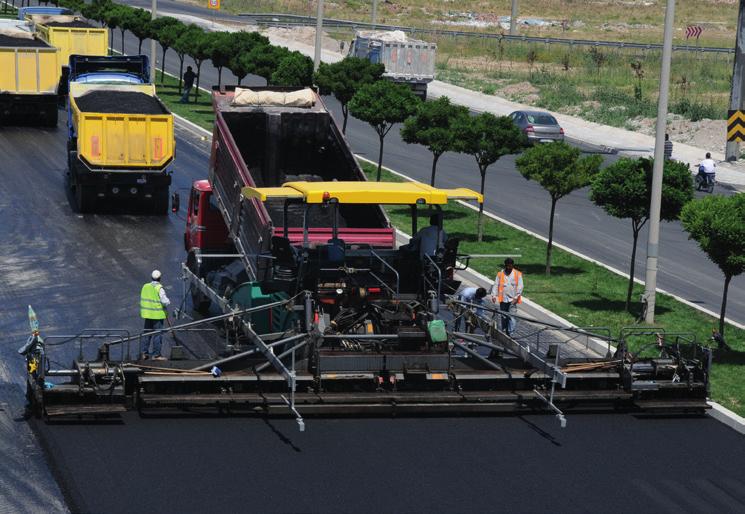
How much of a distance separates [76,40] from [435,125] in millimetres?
24638

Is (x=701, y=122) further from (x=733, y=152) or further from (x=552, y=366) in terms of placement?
(x=552, y=366)

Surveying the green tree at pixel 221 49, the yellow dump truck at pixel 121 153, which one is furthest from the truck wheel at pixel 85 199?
the green tree at pixel 221 49

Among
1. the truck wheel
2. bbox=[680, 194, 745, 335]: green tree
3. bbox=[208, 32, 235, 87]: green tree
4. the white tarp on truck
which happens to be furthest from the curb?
bbox=[208, 32, 235, 87]: green tree

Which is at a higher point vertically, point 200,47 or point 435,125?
point 200,47

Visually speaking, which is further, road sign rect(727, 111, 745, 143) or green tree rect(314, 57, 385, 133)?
road sign rect(727, 111, 745, 143)

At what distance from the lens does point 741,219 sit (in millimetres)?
22344

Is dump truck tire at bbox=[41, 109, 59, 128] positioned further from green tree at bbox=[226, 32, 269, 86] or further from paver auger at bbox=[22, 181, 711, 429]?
paver auger at bbox=[22, 181, 711, 429]

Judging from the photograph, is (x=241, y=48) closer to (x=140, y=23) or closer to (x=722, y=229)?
(x=140, y=23)

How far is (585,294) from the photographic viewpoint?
27531mm

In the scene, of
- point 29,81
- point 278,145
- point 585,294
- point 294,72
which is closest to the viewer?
point 585,294

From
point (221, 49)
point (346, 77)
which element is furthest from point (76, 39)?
point (346, 77)

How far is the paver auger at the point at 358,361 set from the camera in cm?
1777

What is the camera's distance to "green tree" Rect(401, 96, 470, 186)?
3446 cm

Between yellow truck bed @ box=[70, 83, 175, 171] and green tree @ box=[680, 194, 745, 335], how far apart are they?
52.5ft
